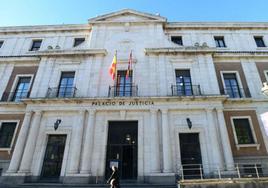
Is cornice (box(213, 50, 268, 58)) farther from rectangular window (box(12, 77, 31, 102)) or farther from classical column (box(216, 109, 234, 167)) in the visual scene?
rectangular window (box(12, 77, 31, 102))

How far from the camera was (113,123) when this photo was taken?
14.0 m

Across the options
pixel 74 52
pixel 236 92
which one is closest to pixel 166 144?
pixel 236 92

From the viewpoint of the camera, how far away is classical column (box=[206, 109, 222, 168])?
12.1 meters

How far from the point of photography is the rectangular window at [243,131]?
13902 millimetres

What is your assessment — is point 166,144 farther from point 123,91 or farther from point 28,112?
point 28,112

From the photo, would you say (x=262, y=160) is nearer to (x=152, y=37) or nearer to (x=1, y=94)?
(x=152, y=37)

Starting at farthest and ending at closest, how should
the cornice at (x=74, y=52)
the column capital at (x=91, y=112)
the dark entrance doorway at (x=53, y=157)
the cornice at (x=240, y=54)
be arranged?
1. the cornice at (x=240, y=54)
2. the cornice at (x=74, y=52)
3. the column capital at (x=91, y=112)
4. the dark entrance doorway at (x=53, y=157)

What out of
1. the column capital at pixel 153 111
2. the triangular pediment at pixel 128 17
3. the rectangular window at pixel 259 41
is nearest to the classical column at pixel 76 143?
the column capital at pixel 153 111

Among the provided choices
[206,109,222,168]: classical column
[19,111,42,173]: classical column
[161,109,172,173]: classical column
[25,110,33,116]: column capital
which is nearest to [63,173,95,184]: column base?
[19,111,42,173]: classical column

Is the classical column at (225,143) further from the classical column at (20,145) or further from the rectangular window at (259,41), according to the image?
the classical column at (20,145)

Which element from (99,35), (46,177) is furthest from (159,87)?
(46,177)

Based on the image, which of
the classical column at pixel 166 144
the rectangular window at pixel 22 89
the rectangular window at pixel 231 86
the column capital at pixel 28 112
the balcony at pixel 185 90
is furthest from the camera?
the rectangular window at pixel 22 89

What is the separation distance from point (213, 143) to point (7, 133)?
1490 centimetres

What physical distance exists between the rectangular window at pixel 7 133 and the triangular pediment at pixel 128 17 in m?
11.5
